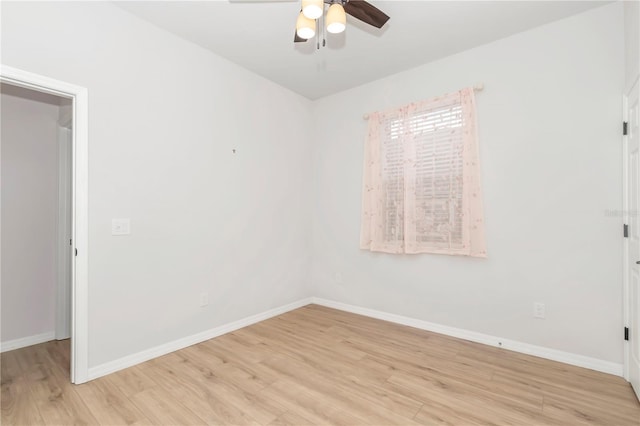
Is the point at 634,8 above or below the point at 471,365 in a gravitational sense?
above

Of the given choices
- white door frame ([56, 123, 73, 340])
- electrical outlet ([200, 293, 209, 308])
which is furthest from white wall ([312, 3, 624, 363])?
white door frame ([56, 123, 73, 340])

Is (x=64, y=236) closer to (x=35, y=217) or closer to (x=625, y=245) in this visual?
(x=35, y=217)

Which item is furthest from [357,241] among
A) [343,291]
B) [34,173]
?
[34,173]

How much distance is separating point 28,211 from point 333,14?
342cm

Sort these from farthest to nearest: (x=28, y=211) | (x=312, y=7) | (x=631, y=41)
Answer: (x=28, y=211) → (x=631, y=41) → (x=312, y=7)

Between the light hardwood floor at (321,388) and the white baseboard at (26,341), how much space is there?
0.33 feet

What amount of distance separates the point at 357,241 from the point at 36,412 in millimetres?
3085

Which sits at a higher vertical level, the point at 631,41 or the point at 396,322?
the point at 631,41

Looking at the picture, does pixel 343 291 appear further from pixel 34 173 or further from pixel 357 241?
pixel 34 173

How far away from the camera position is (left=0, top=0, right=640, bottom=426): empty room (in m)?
2.05

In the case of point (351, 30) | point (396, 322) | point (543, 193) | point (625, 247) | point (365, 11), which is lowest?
point (396, 322)

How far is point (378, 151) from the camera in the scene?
3555mm

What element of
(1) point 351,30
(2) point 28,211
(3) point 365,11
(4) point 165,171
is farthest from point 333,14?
(2) point 28,211

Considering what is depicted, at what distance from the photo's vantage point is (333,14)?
1.84 m
